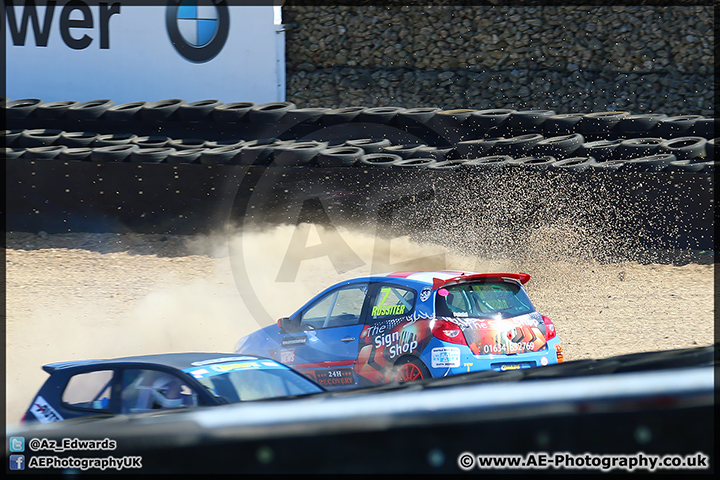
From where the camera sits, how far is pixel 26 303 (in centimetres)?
932

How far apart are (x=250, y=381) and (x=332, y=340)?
88.6 inches

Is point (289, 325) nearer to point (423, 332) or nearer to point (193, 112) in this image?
point (423, 332)

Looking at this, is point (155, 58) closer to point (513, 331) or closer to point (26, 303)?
point (26, 303)

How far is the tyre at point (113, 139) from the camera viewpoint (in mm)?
11406

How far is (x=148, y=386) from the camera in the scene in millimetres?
4469

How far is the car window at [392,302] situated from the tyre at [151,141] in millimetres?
6373

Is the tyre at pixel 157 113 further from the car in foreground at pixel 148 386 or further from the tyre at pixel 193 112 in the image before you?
the car in foreground at pixel 148 386

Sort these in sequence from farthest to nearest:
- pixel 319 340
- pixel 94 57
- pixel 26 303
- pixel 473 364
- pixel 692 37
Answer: pixel 692 37
pixel 94 57
pixel 26 303
pixel 319 340
pixel 473 364

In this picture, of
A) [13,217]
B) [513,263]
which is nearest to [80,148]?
[13,217]

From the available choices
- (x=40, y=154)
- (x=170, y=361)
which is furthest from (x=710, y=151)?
(x=40, y=154)

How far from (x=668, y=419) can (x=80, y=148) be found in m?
11.6

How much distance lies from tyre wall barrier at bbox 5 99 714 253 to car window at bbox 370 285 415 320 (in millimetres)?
4229

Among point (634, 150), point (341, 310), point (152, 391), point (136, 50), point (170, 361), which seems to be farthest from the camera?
A: point (136, 50)

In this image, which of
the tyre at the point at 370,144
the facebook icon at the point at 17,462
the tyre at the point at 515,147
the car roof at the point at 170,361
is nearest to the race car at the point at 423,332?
the car roof at the point at 170,361
